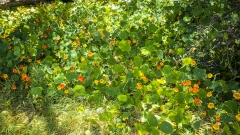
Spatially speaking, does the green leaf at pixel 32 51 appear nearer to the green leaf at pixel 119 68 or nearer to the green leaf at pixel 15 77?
the green leaf at pixel 15 77

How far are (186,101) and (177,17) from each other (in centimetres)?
139

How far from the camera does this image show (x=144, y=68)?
210 cm

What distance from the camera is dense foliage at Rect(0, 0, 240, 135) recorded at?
72.9 inches

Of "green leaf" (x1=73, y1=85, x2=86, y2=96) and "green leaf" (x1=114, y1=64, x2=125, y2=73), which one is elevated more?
"green leaf" (x1=114, y1=64, x2=125, y2=73)

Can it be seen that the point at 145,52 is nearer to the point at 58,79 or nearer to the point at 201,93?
the point at 201,93

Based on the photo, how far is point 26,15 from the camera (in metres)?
3.73

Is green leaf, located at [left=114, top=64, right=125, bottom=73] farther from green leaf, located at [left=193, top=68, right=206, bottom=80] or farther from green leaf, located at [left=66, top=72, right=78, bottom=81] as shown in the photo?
green leaf, located at [left=193, top=68, right=206, bottom=80]

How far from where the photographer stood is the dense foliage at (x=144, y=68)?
185 centimetres

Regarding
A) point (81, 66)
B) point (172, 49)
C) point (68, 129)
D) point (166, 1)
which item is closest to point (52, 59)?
point (81, 66)

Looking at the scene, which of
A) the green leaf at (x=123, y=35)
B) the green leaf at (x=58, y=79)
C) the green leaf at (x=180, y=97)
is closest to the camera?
the green leaf at (x=180, y=97)

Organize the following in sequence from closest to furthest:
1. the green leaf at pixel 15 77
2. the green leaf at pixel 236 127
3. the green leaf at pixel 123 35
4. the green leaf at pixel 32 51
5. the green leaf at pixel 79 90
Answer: the green leaf at pixel 236 127, the green leaf at pixel 79 90, the green leaf at pixel 15 77, the green leaf at pixel 32 51, the green leaf at pixel 123 35

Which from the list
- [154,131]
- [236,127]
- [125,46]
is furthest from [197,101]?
[125,46]

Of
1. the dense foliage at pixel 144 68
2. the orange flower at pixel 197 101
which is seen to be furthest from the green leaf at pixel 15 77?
the orange flower at pixel 197 101

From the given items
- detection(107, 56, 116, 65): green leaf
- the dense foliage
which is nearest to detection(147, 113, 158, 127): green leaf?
the dense foliage
